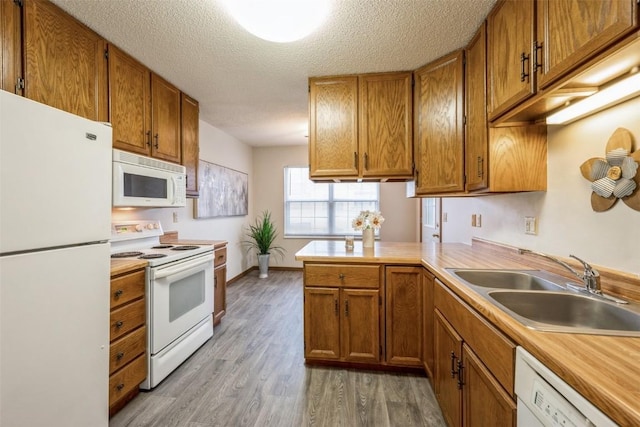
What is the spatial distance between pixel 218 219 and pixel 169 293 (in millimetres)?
2218

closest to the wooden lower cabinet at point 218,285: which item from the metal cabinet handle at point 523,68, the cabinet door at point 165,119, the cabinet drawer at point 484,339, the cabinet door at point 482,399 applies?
the cabinet door at point 165,119

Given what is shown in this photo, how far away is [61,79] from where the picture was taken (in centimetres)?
161

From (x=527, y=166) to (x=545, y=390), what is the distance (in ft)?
4.23

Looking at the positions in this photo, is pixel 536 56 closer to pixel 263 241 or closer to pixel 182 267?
pixel 182 267

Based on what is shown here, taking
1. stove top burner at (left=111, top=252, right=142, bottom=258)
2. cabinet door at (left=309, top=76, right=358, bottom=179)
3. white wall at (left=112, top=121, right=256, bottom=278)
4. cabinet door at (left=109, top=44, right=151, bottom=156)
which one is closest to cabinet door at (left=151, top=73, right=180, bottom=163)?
cabinet door at (left=109, top=44, right=151, bottom=156)

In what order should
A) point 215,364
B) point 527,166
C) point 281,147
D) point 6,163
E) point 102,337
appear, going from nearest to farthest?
point 6,163 → point 102,337 → point 527,166 → point 215,364 → point 281,147

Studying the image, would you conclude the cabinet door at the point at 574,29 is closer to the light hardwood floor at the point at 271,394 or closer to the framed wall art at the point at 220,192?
the light hardwood floor at the point at 271,394

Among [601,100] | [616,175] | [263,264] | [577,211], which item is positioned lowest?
[263,264]

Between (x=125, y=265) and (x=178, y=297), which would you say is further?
(x=178, y=297)

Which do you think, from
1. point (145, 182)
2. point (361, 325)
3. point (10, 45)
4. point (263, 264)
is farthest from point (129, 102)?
point (263, 264)

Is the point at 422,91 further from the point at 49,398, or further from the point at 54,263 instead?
the point at 49,398

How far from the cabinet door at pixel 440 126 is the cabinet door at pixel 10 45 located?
2488 mm

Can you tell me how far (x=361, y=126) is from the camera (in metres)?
2.37

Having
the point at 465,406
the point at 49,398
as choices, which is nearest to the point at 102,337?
the point at 49,398
